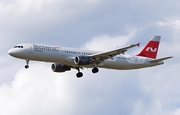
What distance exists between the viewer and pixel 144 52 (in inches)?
4382

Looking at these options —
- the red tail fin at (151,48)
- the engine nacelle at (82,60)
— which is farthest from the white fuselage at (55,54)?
the red tail fin at (151,48)

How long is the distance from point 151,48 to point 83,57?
62.9 feet

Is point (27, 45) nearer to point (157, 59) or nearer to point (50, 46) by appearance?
point (50, 46)

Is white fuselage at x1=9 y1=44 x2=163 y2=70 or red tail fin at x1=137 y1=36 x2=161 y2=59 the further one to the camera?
red tail fin at x1=137 y1=36 x2=161 y2=59

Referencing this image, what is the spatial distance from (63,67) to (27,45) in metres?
12.0

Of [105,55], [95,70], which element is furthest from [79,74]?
[105,55]

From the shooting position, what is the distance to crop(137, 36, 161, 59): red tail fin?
111069mm

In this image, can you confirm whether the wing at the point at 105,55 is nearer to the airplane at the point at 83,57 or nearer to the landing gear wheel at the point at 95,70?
the airplane at the point at 83,57

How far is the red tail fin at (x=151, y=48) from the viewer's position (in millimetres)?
111069

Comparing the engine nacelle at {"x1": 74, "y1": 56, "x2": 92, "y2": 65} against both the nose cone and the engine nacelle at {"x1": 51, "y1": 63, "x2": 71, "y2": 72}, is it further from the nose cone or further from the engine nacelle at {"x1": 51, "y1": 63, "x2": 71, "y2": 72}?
the nose cone

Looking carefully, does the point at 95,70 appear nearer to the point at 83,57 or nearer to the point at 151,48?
the point at 83,57

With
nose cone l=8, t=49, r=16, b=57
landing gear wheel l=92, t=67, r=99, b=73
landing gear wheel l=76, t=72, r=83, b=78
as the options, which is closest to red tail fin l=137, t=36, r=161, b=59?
landing gear wheel l=92, t=67, r=99, b=73

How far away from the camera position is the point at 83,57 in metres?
99.4

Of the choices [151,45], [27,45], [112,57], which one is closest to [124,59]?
[112,57]
